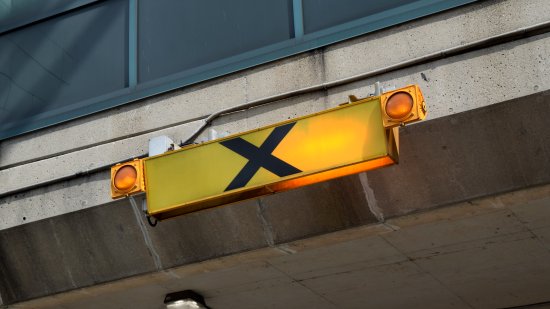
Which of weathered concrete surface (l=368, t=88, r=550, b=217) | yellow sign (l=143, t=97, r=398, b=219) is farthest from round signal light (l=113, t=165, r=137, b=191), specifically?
weathered concrete surface (l=368, t=88, r=550, b=217)

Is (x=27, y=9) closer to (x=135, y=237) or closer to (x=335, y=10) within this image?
(x=135, y=237)

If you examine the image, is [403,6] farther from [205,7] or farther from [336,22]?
[205,7]

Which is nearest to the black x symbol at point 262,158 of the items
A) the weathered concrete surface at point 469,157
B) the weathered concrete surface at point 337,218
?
the weathered concrete surface at point 337,218

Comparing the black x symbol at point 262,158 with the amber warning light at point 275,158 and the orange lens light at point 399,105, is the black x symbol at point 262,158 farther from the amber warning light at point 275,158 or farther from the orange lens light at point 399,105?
the orange lens light at point 399,105

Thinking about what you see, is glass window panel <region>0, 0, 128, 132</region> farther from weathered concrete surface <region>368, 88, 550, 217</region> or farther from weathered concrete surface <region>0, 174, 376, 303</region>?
weathered concrete surface <region>368, 88, 550, 217</region>

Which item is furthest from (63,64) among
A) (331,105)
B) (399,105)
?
A: (399,105)

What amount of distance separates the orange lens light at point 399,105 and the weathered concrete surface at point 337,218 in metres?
0.63

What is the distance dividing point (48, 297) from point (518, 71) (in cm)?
494

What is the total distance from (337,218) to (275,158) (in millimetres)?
1022

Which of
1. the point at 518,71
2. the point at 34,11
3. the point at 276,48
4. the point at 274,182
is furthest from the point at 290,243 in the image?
the point at 34,11

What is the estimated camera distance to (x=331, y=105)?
25.2 ft

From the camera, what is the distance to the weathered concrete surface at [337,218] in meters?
7.04

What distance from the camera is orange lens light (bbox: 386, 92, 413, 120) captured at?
21.5 feet

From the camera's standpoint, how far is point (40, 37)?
31.6 feet
